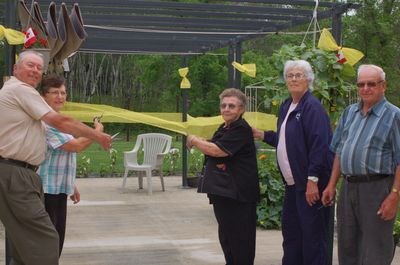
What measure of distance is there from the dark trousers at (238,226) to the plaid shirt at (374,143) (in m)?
0.86

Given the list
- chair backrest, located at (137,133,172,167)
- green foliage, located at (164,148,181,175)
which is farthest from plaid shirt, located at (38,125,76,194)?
green foliage, located at (164,148,181,175)

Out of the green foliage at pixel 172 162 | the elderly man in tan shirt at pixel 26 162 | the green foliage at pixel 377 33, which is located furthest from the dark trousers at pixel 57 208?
the green foliage at pixel 377 33

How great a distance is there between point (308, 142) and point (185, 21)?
330 centimetres

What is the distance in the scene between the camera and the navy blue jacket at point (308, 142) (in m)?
3.93

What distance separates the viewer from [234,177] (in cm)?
421

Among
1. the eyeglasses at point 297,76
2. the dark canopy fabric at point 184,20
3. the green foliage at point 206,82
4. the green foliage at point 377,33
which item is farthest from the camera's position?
the green foliage at point 206,82

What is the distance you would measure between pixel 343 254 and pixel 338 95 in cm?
131

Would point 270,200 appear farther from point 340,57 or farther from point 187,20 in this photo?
point 340,57

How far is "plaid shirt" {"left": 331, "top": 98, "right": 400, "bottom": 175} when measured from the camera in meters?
3.56

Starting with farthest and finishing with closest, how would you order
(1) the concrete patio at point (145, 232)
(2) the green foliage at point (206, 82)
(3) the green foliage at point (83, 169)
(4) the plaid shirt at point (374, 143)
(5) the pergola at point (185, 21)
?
(2) the green foliage at point (206, 82), (3) the green foliage at point (83, 169), (5) the pergola at point (185, 21), (1) the concrete patio at point (145, 232), (4) the plaid shirt at point (374, 143)

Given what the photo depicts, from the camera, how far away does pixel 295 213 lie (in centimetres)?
427

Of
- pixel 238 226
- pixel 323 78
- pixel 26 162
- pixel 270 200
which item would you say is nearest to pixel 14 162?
pixel 26 162

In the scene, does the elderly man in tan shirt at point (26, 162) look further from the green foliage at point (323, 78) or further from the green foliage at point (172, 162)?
the green foliage at point (172, 162)

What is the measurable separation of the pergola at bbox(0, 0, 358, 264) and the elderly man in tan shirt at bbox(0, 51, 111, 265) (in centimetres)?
116
